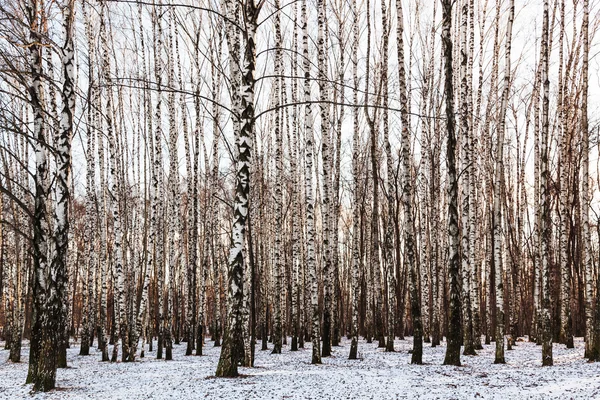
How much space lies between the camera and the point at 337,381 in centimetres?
874

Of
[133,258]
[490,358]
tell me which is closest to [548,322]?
[490,358]

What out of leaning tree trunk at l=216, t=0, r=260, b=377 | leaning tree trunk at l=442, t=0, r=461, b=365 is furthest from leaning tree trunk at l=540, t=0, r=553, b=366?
leaning tree trunk at l=216, t=0, r=260, b=377

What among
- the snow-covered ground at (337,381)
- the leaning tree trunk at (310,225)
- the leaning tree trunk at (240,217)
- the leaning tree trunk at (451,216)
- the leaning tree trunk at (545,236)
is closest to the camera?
the snow-covered ground at (337,381)

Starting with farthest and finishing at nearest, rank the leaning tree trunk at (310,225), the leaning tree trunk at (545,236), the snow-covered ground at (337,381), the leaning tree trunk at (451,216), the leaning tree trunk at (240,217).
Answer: the leaning tree trunk at (310,225), the leaning tree trunk at (545,236), the leaning tree trunk at (451,216), the leaning tree trunk at (240,217), the snow-covered ground at (337,381)

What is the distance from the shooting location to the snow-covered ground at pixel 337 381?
7.47 m

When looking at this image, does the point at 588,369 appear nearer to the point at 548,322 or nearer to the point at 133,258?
the point at 548,322

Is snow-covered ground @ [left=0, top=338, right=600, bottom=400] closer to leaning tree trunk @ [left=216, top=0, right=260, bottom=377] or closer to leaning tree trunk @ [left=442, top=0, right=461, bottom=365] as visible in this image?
leaning tree trunk @ [left=216, top=0, right=260, bottom=377]

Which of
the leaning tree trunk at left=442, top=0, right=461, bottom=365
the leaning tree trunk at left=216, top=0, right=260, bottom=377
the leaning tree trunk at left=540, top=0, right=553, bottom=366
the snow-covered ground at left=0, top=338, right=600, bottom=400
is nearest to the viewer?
the snow-covered ground at left=0, top=338, right=600, bottom=400

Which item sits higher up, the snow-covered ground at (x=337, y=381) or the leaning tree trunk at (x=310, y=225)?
the leaning tree trunk at (x=310, y=225)

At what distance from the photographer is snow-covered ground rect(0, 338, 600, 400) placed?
7473 mm

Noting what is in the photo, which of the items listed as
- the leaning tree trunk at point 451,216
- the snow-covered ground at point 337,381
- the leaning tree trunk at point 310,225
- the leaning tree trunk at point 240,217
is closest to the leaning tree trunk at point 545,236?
the snow-covered ground at point 337,381

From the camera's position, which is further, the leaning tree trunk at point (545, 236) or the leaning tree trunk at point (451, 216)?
the leaning tree trunk at point (545, 236)

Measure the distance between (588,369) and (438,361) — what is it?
3430 mm

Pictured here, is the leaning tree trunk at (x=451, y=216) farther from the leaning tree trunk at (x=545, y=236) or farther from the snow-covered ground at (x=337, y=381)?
the leaning tree trunk at (x=545, y=236)
